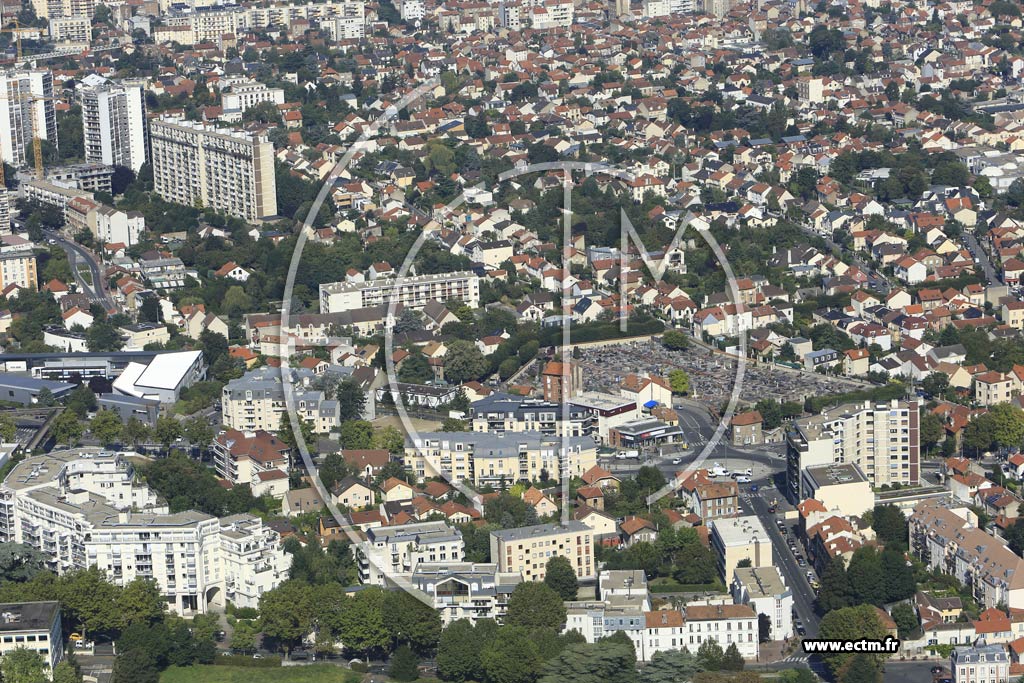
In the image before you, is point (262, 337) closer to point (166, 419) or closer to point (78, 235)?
point (166, 419)

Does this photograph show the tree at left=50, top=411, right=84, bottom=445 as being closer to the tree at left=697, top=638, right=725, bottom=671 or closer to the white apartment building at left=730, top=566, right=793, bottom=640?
the white apartment building at left=730, top=566, right=793, bottom=640

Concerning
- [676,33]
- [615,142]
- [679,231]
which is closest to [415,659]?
[679,231]

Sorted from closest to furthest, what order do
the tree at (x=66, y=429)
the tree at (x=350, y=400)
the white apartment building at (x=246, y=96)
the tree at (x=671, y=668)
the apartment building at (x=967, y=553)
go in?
the tree at (x=671, y=668)
the apartment building at (x=967, y=553)
the tree at (x=66, y=429)
the tree at (x=350, y=400)
the white apartment building at (x=246, y=96)

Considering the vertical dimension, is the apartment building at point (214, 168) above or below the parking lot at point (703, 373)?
above

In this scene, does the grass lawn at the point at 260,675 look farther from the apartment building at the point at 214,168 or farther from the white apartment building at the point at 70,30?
the white apartment building at the point at 70,30

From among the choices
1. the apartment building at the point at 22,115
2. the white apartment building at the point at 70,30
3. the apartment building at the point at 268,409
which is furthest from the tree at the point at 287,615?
the white apartment building at the point at 70,30

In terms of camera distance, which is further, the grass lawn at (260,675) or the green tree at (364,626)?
the green tree at (364,626)

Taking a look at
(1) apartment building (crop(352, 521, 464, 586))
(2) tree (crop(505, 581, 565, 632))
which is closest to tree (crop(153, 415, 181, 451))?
(1) apartment building (crop(352, 521, 464, 586))

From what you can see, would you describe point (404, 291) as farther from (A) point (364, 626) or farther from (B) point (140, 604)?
(A) point (364, 626)
